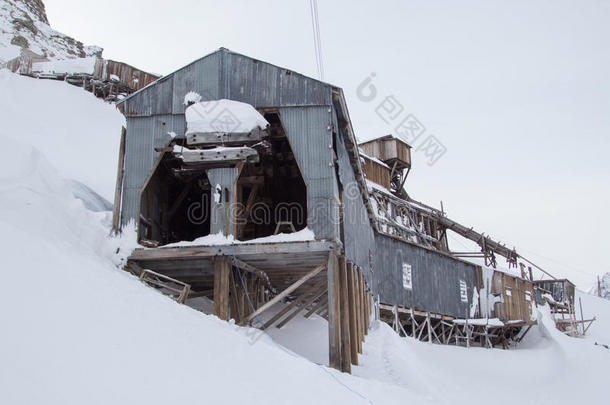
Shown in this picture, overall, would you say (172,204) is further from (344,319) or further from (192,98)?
(344,319)

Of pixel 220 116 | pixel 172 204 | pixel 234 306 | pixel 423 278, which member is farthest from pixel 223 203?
pixel 423 278

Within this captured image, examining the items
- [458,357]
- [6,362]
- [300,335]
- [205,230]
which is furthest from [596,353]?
A: [6,362]

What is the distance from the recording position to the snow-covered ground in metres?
7.02

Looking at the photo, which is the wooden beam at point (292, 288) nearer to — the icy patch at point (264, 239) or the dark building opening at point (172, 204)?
the icy patch at point (264, 239)

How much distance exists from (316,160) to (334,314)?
408 cm

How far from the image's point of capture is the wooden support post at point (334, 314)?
553 inches

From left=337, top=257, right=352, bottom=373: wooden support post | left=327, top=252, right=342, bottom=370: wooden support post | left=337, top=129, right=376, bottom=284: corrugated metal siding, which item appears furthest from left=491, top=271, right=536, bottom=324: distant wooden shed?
left=327, top=252, right=342, bottom=370: wooden support post

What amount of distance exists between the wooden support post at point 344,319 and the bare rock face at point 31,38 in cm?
3843

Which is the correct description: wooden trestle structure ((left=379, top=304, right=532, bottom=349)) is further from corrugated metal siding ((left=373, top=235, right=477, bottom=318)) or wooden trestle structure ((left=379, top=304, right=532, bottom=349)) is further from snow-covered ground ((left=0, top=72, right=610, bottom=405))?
snow-covered ground ((left=0, top=72, right=610, bottom=405))

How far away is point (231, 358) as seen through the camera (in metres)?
9.87

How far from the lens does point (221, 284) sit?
15.0 m

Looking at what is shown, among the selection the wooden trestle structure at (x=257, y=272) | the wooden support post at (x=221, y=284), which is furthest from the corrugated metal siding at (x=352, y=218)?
the wooden support post at (x=221, y=284)

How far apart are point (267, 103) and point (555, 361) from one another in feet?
68.9

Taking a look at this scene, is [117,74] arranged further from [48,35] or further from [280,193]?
[280,193]
